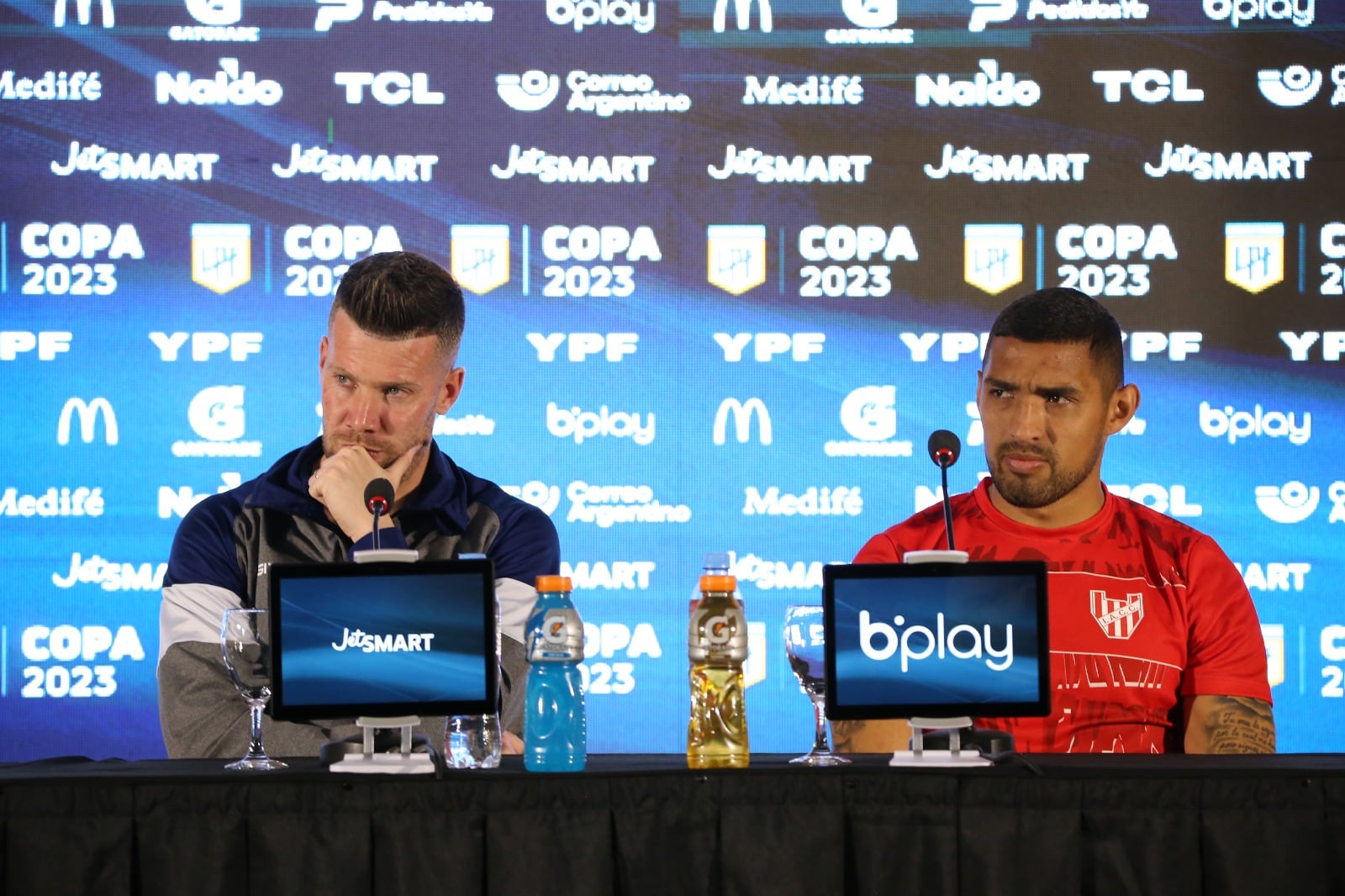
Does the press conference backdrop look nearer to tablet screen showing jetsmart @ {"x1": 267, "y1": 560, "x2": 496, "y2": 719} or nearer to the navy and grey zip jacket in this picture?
the navy and grey zip jacket

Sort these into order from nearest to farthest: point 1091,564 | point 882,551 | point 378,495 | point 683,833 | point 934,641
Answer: point 683,833
point 934,641
point 378,495
point 1091,564
point 882,551

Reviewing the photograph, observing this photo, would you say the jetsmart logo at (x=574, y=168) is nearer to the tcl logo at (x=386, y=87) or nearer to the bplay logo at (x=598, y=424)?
the tcl logo at (x=386, y=87)

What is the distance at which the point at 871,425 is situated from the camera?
3574mm

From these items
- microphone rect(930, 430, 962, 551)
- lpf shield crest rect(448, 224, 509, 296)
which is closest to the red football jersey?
microphone rect(930, 430, 962, 551)

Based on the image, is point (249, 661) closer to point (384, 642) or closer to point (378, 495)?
point (384, 642)

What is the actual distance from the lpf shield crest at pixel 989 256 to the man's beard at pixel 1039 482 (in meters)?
1.23

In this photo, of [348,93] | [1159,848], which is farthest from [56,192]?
[1159,848]

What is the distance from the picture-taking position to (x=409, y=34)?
360 cm

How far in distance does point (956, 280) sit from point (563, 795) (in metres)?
2.32

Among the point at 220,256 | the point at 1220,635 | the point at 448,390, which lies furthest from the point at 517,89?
the point at 1220,635

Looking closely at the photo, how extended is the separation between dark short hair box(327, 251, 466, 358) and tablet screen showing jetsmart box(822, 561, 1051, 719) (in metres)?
1.15

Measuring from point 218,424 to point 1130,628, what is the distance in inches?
88.3

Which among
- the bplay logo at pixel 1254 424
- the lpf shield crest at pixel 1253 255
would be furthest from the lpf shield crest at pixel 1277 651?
the lpf shield crest at pixel 1253 255

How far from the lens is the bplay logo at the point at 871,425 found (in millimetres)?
3572
